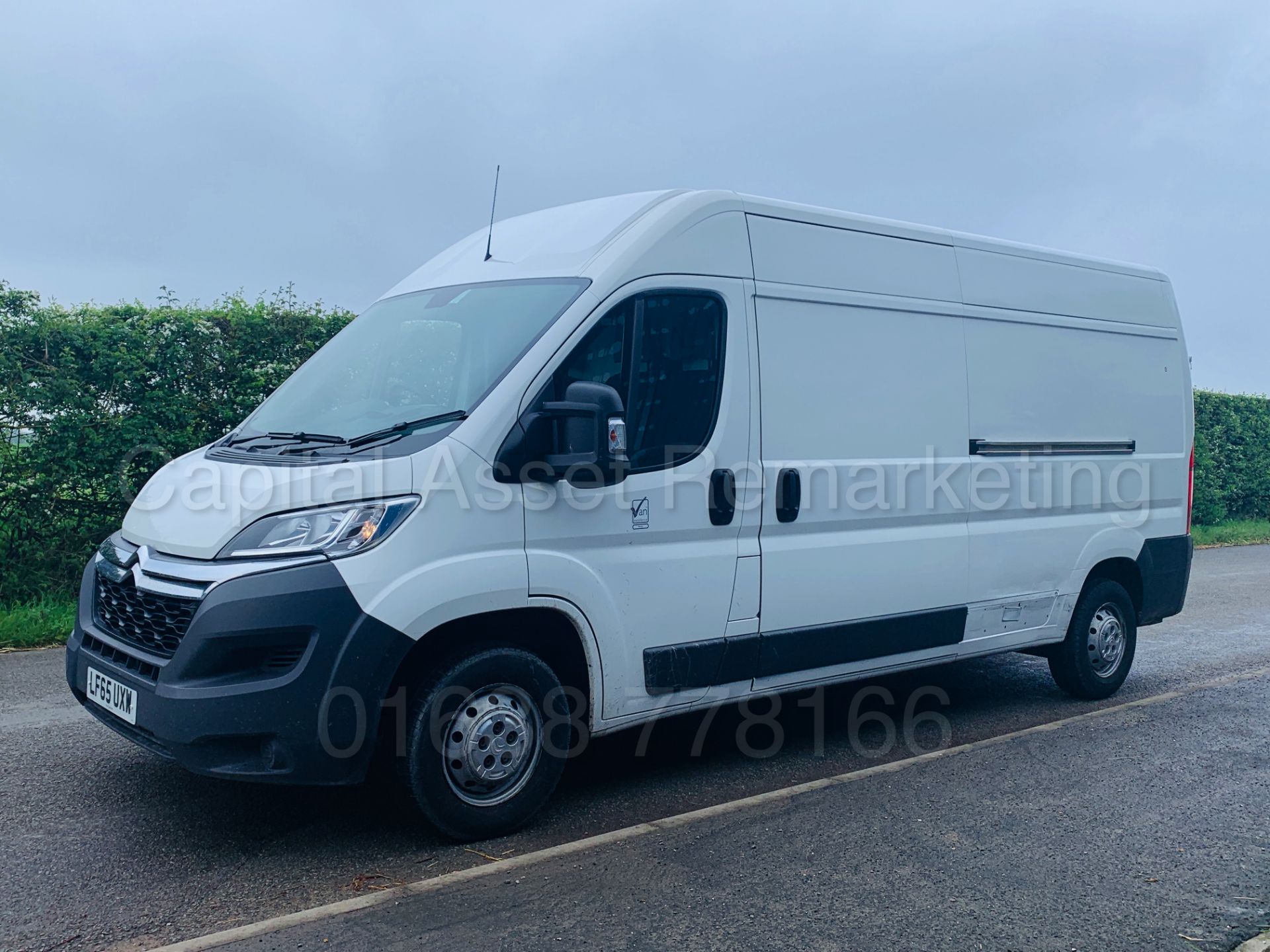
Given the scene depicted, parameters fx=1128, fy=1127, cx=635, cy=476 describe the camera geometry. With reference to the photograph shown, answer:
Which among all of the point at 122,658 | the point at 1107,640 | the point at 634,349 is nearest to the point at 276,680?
the point at 122,658

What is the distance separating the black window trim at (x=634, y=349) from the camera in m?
4.55

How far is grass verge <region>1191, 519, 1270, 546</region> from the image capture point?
18516 millimetres

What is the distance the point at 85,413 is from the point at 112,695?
5018 millimetres

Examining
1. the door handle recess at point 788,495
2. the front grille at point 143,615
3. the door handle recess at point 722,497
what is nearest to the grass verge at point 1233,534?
the door handle recess at point 788,495

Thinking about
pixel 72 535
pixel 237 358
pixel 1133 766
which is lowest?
pixel 1133 766

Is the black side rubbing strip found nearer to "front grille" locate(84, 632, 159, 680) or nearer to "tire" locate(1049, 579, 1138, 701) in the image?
"front grille" locate(84, 632, 159, 680)

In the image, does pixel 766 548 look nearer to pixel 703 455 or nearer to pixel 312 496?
pixel 703 455

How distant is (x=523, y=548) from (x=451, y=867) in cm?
120

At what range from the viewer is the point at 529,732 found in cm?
445

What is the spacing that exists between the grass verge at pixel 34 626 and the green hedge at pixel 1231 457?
1799 cm

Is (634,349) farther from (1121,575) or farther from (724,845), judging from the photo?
(1121,575)

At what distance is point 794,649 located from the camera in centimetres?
527

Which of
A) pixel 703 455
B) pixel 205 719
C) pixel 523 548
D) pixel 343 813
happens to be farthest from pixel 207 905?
pixel 703 455

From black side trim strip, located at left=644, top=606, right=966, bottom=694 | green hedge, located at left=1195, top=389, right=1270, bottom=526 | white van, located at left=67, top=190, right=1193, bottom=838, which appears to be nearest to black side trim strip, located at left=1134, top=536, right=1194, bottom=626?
white van, located at left=67, top=190, right=1193, bottom=838
